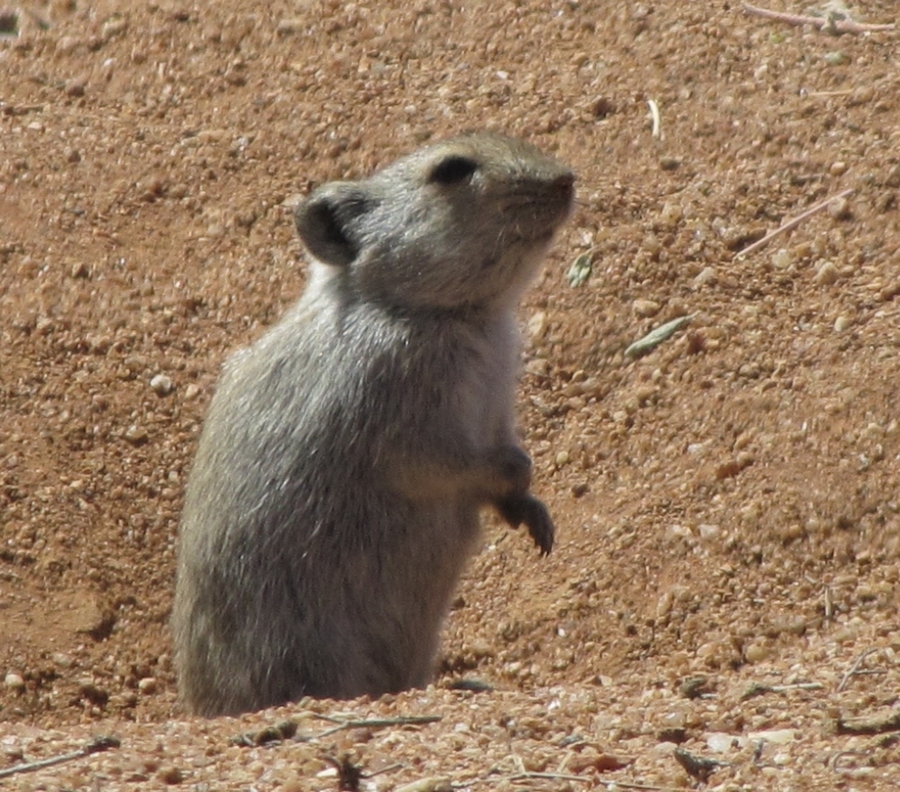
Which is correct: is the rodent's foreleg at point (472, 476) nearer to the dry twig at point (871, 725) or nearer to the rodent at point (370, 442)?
the rodent at point (370, 442)

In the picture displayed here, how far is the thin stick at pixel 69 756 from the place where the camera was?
457cm

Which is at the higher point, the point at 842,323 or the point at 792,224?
the point at 792,224

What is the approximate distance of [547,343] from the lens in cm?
827

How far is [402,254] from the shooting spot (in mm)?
6316

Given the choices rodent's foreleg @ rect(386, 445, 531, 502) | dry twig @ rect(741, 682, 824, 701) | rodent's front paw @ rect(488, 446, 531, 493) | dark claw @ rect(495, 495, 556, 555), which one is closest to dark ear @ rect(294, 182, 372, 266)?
rodent's foreleg @ rect(386, 445, 531, 502)

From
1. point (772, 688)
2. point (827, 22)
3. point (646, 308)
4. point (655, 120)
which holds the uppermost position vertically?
point (827, 22)

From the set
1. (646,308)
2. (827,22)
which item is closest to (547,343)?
(646,308)

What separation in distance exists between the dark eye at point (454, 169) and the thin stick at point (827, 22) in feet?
11.6

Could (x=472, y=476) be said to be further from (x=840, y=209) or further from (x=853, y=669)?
(x=840, y=209)

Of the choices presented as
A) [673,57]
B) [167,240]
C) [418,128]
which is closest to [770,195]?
[673,57]

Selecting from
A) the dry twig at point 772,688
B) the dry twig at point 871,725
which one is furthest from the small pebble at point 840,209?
the dry twig at point 871,725

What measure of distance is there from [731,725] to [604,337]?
137 inches

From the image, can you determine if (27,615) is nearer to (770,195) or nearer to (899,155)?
(770,195)

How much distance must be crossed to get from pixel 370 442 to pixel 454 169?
1.11 m
